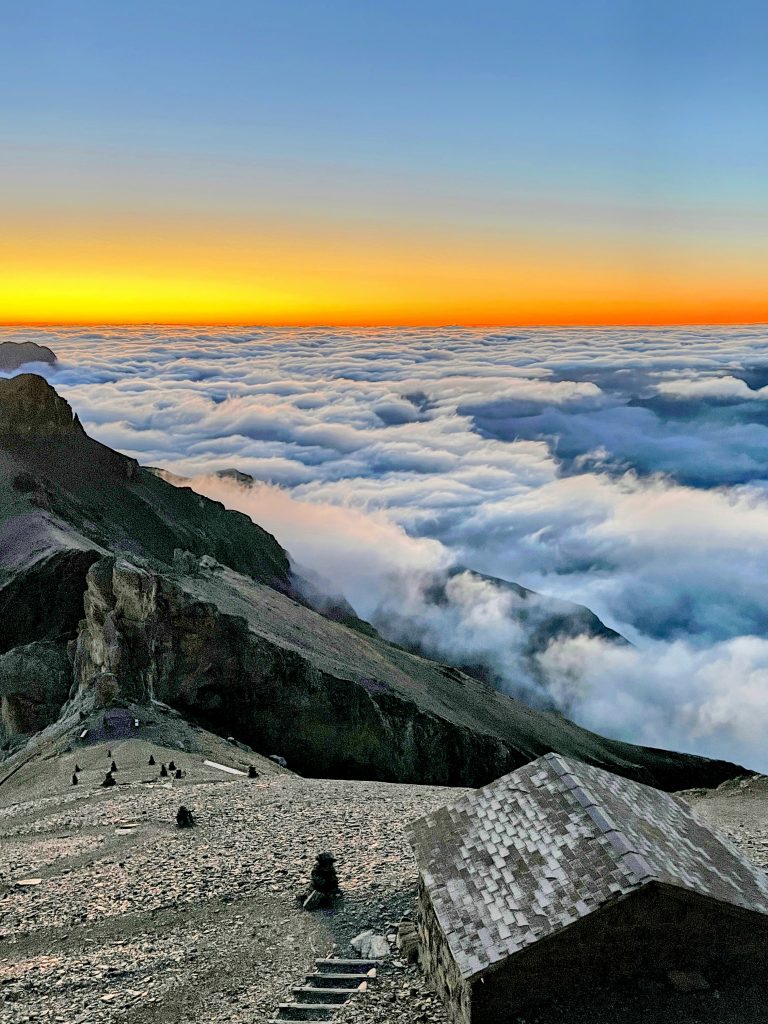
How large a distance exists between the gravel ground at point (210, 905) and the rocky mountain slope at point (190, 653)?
21.3 m

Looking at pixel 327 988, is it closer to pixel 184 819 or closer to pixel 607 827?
pixel 607 827

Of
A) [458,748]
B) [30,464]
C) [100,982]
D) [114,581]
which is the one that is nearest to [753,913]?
[100,982]

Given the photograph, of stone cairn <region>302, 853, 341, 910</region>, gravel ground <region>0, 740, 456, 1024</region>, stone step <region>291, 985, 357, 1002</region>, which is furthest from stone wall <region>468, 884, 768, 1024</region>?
stone cairn <region>302, 853, 341, 910</region>

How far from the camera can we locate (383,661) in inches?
3814

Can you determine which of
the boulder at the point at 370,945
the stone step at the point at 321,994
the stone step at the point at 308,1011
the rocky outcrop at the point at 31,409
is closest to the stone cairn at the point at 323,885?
the boulder at the point at 370,945

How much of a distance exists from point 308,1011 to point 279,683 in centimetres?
5132

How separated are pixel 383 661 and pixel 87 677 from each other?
4005 centimetres

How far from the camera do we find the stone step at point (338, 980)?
20109 millimetres

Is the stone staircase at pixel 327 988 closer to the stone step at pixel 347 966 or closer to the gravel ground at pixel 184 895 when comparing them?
the stone step at pixel 347 966

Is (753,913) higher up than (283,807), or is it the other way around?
(753,913)

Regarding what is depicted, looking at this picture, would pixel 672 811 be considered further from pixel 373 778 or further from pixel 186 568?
pixel 186 568

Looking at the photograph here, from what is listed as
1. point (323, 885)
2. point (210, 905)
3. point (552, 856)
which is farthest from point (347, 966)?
point (210, 905)

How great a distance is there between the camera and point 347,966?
20.9 metres

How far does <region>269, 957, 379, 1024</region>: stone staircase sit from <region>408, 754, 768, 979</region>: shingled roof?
2437 millimetres
